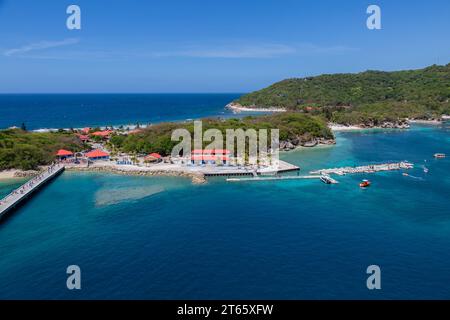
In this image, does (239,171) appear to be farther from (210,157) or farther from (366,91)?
(366,91)

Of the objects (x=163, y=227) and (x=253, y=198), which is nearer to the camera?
(x=163, y=227)

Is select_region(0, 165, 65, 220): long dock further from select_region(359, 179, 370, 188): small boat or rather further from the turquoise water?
select_region(359, 179, 370, 188): small boat

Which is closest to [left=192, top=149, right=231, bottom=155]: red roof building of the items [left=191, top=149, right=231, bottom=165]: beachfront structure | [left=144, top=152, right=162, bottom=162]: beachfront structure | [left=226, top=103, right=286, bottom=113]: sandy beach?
[left=191, top=149, right=231, bottom=165]: beachfront structure

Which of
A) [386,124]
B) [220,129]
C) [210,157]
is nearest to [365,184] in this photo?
[210,157]

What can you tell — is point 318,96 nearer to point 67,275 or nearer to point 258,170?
point 258,170

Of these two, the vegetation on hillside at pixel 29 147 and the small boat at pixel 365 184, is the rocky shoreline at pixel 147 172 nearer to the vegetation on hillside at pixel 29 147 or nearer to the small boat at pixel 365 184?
the vegetation on hillside at pixel 29 147

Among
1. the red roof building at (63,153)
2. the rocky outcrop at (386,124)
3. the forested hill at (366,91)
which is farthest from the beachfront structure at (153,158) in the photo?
the forested hill at (366,91)

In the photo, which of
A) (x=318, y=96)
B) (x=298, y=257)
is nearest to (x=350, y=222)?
(x=298, y=257)
